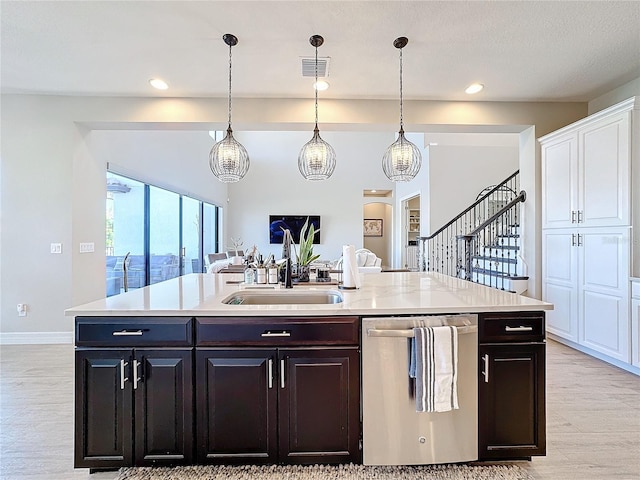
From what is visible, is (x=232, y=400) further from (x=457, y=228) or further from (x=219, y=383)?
(x=457, y=228)

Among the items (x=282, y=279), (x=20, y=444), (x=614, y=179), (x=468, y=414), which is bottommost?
(x=20, y=444)

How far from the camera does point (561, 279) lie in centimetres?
373

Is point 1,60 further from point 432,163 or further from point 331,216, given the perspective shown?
point 331,216

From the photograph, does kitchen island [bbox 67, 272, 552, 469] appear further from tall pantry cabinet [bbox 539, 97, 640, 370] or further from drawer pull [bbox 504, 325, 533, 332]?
tall pantry cabinet [bbox 539, 97, 640, 370]

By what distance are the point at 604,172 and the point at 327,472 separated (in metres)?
3.63

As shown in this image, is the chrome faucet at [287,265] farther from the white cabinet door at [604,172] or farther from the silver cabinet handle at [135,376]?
the white cabinet door at [604,172]

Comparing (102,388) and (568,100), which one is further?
(568,100)

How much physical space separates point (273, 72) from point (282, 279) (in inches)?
84.7

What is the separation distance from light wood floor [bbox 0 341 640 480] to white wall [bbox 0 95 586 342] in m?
0.78

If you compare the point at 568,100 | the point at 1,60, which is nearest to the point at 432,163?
the point at 568,100

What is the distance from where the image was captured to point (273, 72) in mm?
3355

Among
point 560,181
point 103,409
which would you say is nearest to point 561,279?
point 560,181

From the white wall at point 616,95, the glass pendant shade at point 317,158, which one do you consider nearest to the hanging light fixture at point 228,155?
the glass pendant shade at point 317,158

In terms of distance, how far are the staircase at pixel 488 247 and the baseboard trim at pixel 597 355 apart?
0.67 meters
